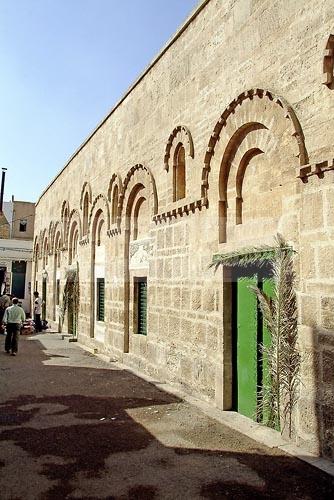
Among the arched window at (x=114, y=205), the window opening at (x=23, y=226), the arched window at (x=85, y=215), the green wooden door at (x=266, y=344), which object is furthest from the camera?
the window opening at (x=23, y=226)

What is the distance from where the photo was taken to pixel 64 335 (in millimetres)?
16625

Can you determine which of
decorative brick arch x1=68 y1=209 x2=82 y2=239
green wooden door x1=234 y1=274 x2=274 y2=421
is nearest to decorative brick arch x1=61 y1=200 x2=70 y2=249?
decorative brick arch x1=68 y1=209 x2=82 y2=239

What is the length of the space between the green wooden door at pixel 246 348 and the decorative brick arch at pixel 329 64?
2.64m

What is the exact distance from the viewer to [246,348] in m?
6.31

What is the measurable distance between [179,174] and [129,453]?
5.10 metres

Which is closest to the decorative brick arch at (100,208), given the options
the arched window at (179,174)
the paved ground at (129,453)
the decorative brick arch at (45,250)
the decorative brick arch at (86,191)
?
the decorative brick arch at (86,191)

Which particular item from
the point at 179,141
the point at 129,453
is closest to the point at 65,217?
the point at 179,141

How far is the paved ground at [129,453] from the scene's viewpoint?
4047mm

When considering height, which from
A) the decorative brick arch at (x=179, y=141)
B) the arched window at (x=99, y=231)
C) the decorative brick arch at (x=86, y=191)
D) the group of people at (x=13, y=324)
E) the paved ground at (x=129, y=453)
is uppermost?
the decorative brick arch at (x=86, y=191)

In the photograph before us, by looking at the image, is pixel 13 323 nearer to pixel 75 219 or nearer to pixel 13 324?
pixel 13 324

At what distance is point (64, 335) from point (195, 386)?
33.5 ft

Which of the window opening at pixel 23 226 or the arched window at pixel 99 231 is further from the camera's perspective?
the window opening at pixel 23 226

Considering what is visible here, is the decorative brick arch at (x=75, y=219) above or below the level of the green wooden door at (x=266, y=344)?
above

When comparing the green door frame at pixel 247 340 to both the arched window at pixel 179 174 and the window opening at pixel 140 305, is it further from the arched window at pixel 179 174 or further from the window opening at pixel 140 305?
the window opening at pixel 140 305
